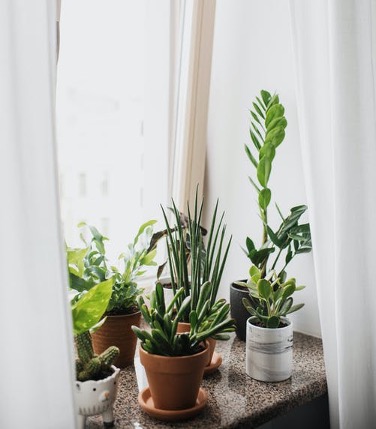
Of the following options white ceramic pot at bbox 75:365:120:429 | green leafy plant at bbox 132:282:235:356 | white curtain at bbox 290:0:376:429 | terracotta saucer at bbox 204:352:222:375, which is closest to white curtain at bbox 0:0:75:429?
white ceramic pot at bbox 75:365:120:429

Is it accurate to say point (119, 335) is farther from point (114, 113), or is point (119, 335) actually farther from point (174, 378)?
point (114, 113)

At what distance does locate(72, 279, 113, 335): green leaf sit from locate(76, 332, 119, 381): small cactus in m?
0.04

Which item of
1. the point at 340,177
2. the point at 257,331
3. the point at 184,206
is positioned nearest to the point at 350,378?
the point at 257,331

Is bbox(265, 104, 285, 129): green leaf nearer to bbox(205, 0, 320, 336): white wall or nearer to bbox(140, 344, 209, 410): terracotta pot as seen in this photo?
bbox(205, 0, 320, 336): white wall

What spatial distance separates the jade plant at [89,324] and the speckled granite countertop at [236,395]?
106 millimetres

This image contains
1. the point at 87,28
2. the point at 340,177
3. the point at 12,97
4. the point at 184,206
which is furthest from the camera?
the point at 184,206

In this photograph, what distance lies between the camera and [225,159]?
4.88ft

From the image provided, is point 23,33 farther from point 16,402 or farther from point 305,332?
point 305,332

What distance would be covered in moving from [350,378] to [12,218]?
788mm

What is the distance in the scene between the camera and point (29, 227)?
0.67 metres

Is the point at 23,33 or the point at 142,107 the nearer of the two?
the point at 23,33

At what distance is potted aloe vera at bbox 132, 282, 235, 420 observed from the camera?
853 mm

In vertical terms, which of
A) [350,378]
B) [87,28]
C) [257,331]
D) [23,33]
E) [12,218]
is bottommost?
[350,378]

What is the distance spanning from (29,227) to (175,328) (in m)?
0.34
